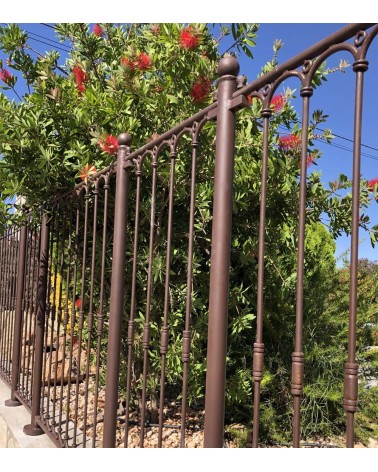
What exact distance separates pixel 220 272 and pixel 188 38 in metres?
1.83

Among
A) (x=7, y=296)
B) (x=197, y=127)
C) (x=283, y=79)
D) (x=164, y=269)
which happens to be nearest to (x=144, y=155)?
(x=197, y=127)

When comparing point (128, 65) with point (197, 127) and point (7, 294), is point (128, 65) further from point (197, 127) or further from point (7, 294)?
point (7, 294)

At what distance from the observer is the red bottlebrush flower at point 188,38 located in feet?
9.20

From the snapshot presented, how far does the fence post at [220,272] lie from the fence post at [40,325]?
2254 mm

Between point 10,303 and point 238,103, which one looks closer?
point 238,103

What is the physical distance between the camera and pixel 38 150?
318 centimetres

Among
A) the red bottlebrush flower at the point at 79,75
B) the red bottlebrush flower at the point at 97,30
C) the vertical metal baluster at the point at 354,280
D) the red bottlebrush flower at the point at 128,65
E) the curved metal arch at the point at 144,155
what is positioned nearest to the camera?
the vertical metal baluster at the point at 354,280

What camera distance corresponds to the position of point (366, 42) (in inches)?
43.2

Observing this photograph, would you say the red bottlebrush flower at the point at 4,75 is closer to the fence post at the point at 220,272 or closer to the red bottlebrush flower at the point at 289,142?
the red bottlebrush flower at the point at 289,142

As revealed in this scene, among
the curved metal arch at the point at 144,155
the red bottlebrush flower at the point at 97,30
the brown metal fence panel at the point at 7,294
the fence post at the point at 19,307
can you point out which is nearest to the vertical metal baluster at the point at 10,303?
the brown metal fence panel at the point at 7,294

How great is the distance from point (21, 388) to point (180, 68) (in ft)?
10.8

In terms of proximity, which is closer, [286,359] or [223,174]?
[223,174]

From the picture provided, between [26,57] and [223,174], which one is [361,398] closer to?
[223,174]

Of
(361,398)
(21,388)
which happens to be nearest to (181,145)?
(361,398)
